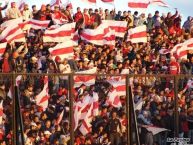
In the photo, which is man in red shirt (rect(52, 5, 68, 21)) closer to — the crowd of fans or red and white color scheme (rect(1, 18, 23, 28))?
the crowd of fans

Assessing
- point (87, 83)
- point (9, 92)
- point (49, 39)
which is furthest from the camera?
point (49, 39)

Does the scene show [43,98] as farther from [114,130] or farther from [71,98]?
[114,130]

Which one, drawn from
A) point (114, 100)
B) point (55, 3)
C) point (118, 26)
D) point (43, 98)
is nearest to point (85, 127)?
point (114, 100)

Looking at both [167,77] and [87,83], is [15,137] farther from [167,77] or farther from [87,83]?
[167,77]

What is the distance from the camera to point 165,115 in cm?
1711

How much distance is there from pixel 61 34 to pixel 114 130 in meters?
6.88

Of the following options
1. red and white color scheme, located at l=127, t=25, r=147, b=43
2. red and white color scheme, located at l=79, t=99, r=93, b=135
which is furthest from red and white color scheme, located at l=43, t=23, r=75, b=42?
red and white color scheme, located at l=79, t=99, r=93, b=135

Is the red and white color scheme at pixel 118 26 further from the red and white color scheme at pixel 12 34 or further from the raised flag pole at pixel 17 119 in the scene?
the raised flag pole at pixel 17 119

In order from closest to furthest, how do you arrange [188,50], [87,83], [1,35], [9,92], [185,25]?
[9,92] → [87,83] → [1,35] → [188,50] → [185,25]

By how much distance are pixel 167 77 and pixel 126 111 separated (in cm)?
140

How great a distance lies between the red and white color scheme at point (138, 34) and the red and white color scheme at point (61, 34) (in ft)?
13.0

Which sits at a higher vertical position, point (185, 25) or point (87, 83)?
point (87, 83)

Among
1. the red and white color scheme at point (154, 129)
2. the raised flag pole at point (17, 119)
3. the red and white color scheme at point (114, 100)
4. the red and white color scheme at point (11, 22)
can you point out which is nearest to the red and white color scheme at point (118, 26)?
the red and white color scheme at point (11, 22)

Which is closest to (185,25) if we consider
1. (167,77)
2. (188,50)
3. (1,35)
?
(188,50)
